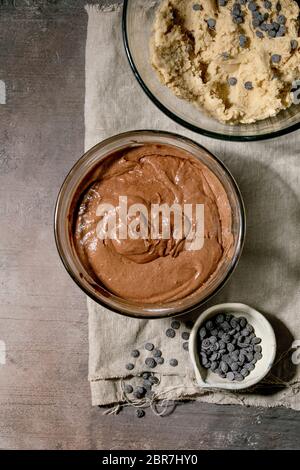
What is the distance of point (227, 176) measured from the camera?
1597 millimetres

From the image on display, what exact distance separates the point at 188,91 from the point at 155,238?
50 cm

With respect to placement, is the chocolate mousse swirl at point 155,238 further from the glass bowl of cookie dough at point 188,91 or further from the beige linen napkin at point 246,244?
the beige linen napkin at point 246,244

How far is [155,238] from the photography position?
1.56 metres

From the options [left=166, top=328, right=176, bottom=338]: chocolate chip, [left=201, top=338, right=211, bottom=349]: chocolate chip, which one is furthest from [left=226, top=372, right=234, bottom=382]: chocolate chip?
[left=166, top=328, right=176, bottom=338]: chocolate chip

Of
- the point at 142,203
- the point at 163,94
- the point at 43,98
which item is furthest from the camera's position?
the point at 43,98

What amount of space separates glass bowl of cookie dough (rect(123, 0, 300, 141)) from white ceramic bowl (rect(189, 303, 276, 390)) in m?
0.59

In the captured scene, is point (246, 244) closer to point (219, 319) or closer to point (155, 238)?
point (219, 319)

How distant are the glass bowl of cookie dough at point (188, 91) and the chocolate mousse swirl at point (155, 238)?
5.5 inches

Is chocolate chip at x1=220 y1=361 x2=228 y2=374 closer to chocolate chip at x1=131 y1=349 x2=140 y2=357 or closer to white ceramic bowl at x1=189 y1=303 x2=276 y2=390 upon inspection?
white ceramic bowl at x1=189 y1=303 x2=276 y2=390

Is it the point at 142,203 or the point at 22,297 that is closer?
the point at 142,203
